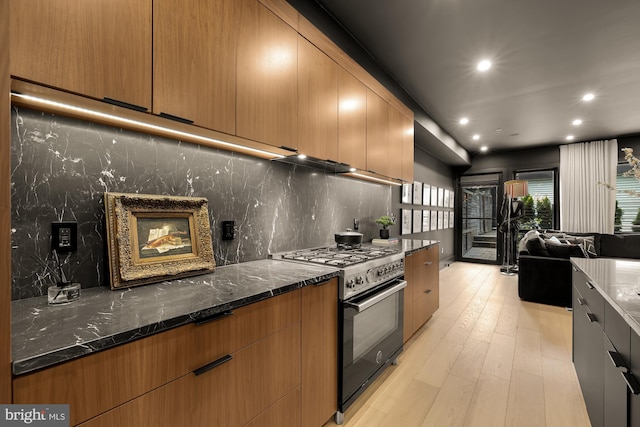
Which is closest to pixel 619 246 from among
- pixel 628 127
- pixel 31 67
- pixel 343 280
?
pixel 628 127

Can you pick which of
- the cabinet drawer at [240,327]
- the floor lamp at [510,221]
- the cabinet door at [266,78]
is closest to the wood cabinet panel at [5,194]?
the cabinet drawer at [240,327]

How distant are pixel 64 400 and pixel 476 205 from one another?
7.93 m

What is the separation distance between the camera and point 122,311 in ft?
2.93

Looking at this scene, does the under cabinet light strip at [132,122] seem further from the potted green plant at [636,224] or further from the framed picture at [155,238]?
the potted green plant at [636,224]

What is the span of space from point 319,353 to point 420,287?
1608 millimetres

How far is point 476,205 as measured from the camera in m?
7.07

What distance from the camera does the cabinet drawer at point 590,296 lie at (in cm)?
132

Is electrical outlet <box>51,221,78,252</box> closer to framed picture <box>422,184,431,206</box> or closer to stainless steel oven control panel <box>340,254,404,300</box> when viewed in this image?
stainless steel oven control panel <box>340,254,404,300</box>

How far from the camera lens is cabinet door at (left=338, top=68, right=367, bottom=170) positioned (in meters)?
2.10

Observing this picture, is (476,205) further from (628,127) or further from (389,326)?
(389,326)

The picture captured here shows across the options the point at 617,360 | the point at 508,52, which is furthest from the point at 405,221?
the point at 617,360

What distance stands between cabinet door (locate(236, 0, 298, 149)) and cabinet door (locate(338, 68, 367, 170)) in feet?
1.68

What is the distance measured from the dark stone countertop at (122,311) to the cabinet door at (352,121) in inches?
43.8

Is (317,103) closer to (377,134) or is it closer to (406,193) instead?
(377,134)
